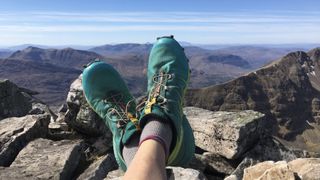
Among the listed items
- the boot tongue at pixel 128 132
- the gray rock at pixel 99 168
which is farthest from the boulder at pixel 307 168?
the gray rock at pixel 99 168

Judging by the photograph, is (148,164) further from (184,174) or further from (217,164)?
(217,164)

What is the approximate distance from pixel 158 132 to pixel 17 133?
195 inches

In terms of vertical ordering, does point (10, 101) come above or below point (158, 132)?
below

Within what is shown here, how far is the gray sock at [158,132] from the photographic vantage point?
613cm

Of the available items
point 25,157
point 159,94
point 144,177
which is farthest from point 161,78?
point 144,177

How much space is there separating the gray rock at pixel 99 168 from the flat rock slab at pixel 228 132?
96.8 inches

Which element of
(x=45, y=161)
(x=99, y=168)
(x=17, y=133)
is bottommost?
(x=99, y=168)

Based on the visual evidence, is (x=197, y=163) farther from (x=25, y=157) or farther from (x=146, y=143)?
(x=25, y=157)

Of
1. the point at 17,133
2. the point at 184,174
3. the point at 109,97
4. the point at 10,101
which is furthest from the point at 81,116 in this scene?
the point at 184,174

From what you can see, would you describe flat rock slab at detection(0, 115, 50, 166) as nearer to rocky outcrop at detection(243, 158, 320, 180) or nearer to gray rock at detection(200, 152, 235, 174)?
gray rock at detection(200, 152, 235, 174)

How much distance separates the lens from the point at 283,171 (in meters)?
6.69

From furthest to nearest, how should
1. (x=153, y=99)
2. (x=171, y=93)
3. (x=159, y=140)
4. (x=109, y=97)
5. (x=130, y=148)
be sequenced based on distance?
(x=109, y=97) < (x=171, y=93) < (x=153, y=99) < (x=130, y=148) < (x=159, y=140)

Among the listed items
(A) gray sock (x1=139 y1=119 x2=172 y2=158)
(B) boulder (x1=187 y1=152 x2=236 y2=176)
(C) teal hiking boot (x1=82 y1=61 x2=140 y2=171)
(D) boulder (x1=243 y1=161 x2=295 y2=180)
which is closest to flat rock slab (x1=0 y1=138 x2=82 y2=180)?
(C) teal hiking boot (x1=82 y1=61 x2=140 y2=171)

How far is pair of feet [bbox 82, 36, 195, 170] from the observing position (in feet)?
23.1
